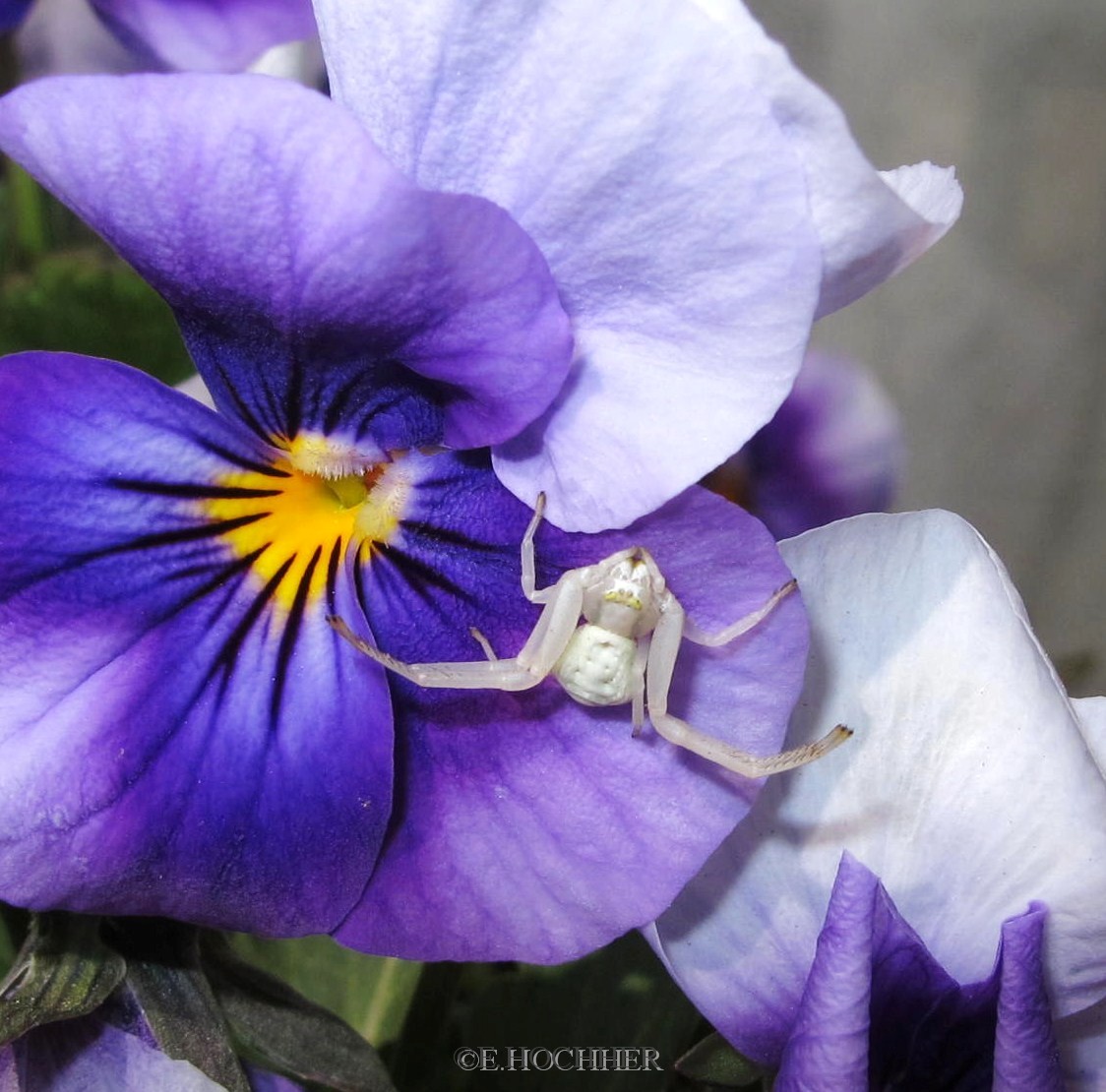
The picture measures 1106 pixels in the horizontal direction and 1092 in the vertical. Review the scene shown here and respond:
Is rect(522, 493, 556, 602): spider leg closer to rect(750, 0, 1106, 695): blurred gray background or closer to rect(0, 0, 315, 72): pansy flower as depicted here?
rect(0, 0, 315, 72): pansy flower

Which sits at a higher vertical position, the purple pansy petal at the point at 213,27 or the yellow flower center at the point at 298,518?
the purple pansy petal at the point at 213,27

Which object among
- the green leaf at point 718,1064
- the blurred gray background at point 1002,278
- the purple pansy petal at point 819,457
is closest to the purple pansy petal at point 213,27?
the purple pansy petal at point 819,457

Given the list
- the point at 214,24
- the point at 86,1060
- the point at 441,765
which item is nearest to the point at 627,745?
the point at 441,765

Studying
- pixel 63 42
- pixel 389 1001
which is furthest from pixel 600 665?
pixel 63 42

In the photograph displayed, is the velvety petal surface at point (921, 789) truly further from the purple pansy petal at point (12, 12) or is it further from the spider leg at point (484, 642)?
the purple pansy petal at point (12, 12)

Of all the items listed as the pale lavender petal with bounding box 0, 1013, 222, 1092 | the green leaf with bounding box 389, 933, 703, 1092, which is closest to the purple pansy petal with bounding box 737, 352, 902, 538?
the green leaf with bounding box 389, 933, 703, 1092

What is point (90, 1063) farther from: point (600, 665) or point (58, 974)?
point (600, 665)

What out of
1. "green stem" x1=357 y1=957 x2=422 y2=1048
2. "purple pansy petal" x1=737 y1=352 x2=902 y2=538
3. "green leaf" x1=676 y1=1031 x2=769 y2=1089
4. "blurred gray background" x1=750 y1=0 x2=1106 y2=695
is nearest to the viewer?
"green leaf" x1=676 y1=1031 x2=769 y2=1089
